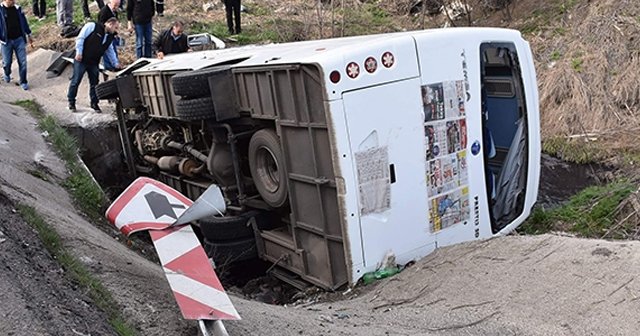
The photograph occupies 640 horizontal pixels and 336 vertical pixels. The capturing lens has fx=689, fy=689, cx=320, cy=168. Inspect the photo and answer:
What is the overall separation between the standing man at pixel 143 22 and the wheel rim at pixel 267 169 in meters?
6.55

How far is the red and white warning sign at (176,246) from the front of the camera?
10.6 ft

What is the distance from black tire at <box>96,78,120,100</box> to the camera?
8.44m

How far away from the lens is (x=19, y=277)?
3.21 metres

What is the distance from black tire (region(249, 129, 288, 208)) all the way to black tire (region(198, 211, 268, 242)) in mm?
314

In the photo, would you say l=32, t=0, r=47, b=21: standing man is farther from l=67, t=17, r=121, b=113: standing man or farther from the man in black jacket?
l=67, t=17, r=121, b=113: standing man

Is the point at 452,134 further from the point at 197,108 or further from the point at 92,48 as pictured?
the point at 92,48

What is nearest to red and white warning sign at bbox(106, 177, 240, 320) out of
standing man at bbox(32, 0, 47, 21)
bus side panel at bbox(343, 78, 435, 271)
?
bus side panel at bbox(343, 78, 435, 271)

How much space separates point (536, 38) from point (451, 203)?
10446 mm

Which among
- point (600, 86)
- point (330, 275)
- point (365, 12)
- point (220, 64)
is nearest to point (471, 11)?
point (365, 12)

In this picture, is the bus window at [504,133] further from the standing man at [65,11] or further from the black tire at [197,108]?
the standing man at [65,11]

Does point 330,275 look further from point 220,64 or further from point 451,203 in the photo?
point 220,64

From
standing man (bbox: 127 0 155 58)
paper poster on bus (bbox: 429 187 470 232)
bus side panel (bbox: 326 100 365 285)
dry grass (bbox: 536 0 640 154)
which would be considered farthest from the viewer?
dry grass (bbox: 536 0 640 154)

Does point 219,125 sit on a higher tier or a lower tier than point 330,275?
higher

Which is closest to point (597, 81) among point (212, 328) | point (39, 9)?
point (212, 328)
